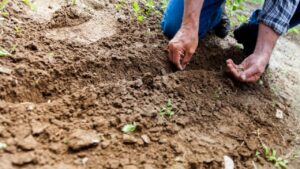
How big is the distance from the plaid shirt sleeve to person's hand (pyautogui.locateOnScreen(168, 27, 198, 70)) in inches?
16.7

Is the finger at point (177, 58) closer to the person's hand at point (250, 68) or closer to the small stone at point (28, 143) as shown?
the person's hand at point (250, 68)

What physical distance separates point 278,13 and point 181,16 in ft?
1.86

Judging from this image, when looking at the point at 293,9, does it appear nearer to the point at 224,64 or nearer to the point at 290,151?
the point at 224,64

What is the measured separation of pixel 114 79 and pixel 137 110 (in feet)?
1.04

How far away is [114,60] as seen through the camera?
1.83m

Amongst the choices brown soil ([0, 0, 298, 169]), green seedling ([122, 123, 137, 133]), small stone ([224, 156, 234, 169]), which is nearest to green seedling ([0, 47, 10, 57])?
brown soil ([0, 0, 298, 169])

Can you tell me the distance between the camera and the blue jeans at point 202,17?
2.14 metres

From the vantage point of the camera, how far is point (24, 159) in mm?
1148

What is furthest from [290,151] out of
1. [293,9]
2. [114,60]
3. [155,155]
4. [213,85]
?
[114,60]

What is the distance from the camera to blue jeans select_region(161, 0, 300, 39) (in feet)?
7.01

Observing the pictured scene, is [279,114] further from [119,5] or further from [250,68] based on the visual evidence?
[119,5]

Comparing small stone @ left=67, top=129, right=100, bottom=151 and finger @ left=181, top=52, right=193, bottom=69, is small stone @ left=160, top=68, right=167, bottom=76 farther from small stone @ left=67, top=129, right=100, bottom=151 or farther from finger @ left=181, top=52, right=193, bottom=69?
small stone @ left=67, top=129, right=100, bottom=151

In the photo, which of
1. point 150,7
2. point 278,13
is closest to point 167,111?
point 278,13

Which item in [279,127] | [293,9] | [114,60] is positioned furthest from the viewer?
[293,9]
